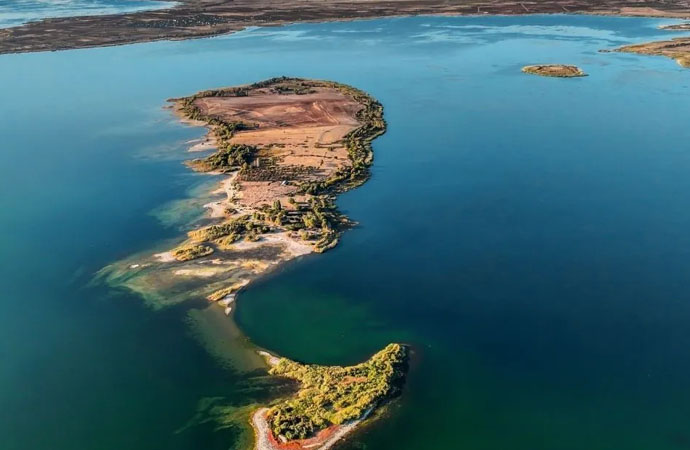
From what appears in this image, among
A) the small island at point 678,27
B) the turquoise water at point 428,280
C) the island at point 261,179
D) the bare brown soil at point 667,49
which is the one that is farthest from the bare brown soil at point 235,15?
the island at point 261,179

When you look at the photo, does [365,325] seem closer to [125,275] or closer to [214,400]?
[214,400]

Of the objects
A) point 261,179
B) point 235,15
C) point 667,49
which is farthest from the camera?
point 235,15

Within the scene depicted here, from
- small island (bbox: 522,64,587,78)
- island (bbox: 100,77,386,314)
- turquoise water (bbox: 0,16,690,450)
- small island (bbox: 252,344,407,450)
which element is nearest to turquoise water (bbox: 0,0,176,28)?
turquoise water (bbox: 0,16,690,450)

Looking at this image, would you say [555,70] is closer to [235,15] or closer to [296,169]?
[296,169]

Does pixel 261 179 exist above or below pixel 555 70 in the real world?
below

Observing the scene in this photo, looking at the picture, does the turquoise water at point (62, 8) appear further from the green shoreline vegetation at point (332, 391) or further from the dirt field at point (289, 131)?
the green shoreline vegetation at point (332, 391)

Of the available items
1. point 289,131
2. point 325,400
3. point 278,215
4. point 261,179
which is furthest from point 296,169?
point 325,400

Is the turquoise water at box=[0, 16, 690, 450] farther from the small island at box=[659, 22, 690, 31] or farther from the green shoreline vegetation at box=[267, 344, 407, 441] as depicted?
the small island at box=[659, 22, 690, 31]
